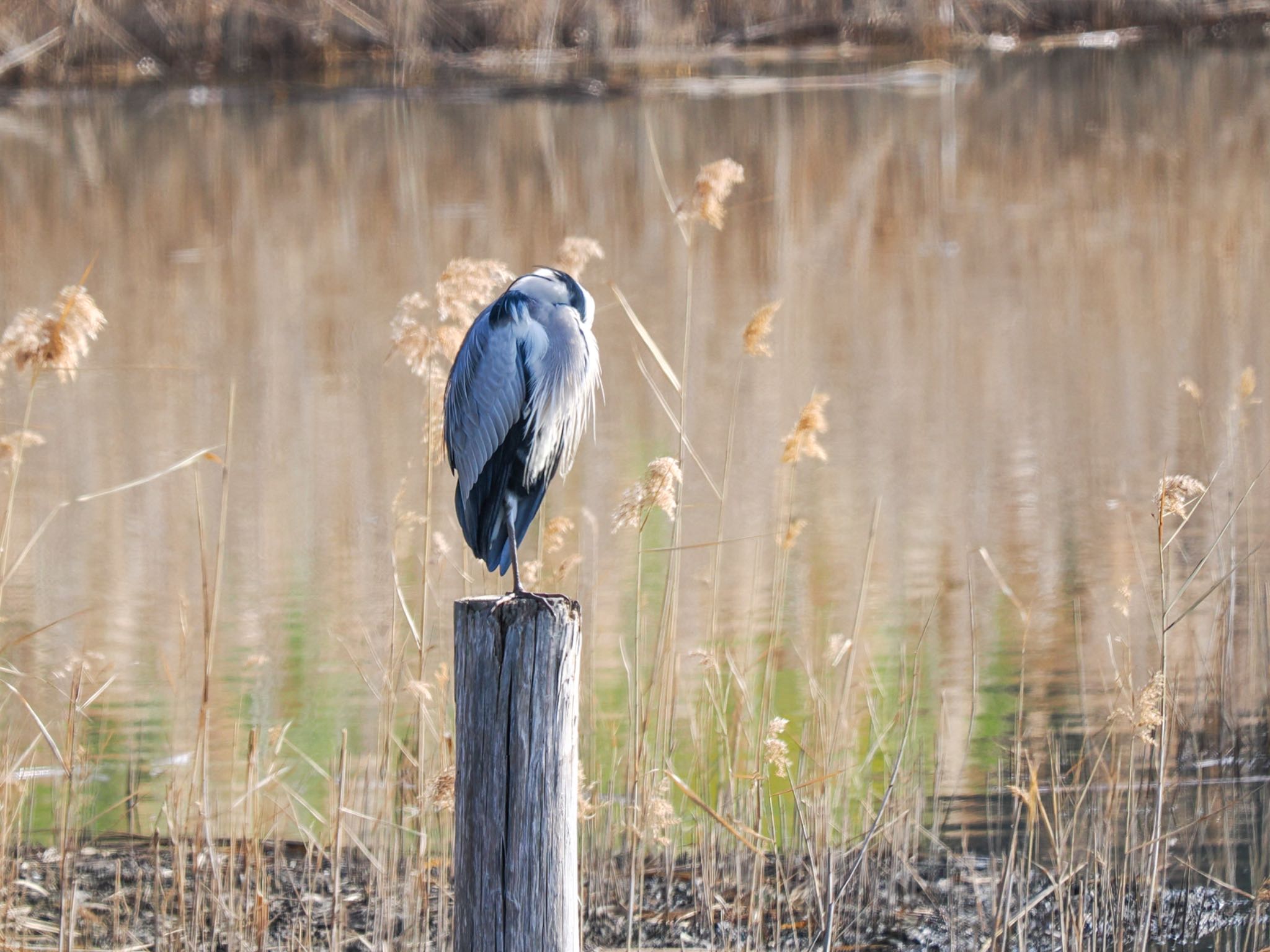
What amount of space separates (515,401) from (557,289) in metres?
0.19

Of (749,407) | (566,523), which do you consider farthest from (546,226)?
(566,523)

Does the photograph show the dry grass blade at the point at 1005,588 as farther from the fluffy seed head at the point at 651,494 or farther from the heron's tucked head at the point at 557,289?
the heron's tucked head at the point at 557,289

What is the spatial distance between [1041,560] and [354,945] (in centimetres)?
279

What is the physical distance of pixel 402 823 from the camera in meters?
3.27

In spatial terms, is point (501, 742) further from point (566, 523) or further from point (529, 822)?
point (566, 523)

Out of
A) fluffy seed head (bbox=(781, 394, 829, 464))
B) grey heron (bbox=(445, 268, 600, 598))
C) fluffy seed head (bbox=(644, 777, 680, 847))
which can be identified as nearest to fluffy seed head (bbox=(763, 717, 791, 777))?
fluffy seed head (bbox=(644, 777, 680, 847))

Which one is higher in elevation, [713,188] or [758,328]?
[713,188]

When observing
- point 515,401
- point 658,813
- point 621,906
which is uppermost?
point 515,401

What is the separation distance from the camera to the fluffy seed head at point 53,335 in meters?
2.72

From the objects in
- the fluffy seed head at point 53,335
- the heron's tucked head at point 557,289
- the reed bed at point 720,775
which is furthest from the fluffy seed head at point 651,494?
the fluffy seed head at point 53,335

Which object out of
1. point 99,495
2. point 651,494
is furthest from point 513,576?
point 99,495

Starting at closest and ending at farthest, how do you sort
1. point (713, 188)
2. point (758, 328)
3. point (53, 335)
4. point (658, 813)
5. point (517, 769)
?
1. point (517, 769)
2. point (53, 335)
3. point (658, 813)
4. point (758, 328)
5. point (713, 188)

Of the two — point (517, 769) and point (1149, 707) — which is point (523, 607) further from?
point (1149, 707)

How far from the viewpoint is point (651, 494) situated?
2.67 metres
